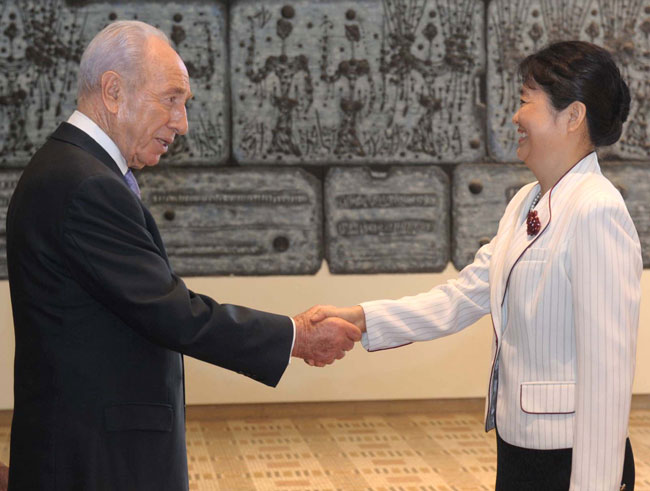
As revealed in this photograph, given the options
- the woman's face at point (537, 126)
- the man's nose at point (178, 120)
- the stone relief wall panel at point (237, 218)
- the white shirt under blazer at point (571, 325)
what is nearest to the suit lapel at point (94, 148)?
the man's nose at point (178, 120)

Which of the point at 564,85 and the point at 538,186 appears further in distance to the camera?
the point at 538,186

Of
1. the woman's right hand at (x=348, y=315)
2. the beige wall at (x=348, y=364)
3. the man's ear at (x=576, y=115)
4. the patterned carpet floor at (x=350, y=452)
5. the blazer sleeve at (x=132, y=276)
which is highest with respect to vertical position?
the man's ear at (x=576, y=115)

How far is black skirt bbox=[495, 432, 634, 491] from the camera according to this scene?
7.09 feet

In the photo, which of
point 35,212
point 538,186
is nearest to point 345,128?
point 538,186

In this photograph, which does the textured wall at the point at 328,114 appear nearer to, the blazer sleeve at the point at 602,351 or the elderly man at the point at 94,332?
the elderly man at the point at 94,332

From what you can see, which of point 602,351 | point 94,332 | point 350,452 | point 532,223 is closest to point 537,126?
point 532,223

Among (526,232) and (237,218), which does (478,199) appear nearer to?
(237,218)

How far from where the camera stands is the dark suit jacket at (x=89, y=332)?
6.91ft

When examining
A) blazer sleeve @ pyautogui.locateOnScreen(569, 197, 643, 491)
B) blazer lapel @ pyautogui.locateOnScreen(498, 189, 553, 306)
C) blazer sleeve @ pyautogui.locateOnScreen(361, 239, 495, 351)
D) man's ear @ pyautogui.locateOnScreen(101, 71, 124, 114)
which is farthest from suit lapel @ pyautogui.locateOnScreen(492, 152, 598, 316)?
man's ear @ pyautogui.locateOnScreen(101, 71, 124, 114)

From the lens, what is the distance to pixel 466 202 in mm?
5973

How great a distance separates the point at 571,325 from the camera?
2154 millimetres

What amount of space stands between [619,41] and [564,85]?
13.2 ft

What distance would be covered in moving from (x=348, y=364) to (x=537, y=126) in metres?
3.72

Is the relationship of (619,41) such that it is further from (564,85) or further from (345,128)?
(564,85)
